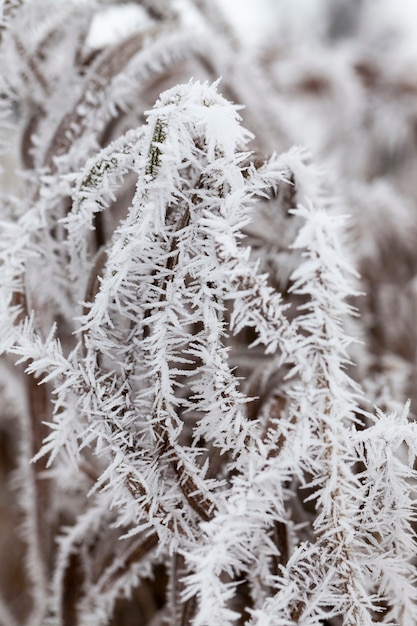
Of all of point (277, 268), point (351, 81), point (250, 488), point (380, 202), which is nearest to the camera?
point (250, 488)

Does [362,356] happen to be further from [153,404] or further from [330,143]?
[330,143]

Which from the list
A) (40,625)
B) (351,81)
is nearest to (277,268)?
(40,625)

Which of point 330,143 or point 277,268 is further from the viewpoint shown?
point 330,143

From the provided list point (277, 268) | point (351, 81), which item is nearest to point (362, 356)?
point (277, 268)

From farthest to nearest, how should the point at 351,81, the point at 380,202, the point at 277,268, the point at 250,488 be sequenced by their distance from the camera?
the point at 351,81 → the point at 380,202 → the point at 277,268 → the point at 250,488

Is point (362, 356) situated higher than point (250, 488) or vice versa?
point (250, 488)

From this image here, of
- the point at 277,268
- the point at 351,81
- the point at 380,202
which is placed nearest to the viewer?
the point at 277,268

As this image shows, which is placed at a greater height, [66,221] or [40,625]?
[66,221]

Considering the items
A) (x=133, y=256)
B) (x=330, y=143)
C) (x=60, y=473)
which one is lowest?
(x=330, y=143)

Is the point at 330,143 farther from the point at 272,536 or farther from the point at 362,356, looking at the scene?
the point at 272,536
